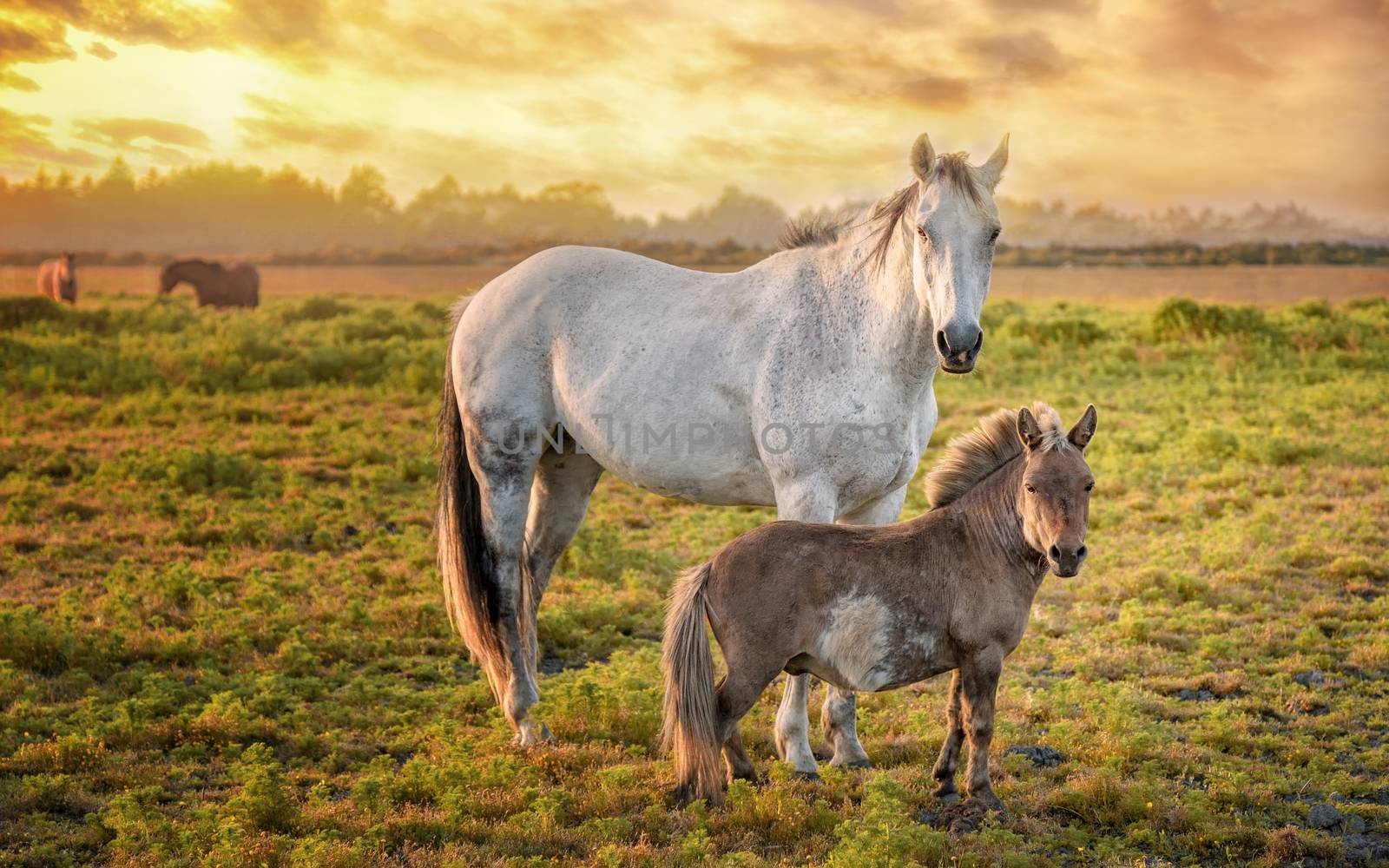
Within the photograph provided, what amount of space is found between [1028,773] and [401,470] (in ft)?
25.9

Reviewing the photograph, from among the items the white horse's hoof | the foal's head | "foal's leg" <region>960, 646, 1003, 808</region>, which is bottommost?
the white horse's hoof

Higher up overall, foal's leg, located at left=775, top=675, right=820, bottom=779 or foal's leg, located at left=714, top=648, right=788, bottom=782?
foal's leg, located at left=714, top=648, right=788, bottom=782

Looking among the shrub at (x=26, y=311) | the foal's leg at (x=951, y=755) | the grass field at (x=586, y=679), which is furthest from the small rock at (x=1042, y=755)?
the shrub at (x=26, y=311)

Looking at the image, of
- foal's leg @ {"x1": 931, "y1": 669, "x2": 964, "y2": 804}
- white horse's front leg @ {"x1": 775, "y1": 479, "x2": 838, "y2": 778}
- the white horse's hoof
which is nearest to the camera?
foal's leg @ {"x1": 931, "y1": 669, "x2": 964, "y2": 804}

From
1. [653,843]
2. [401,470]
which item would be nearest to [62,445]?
[401,470]

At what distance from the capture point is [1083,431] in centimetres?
402

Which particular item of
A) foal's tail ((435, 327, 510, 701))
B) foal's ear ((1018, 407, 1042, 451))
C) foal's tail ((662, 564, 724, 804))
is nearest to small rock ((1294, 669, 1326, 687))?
foal's ear ((1018, 407, 1042, 451))

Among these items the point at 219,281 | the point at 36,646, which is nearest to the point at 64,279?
the point at 219,281

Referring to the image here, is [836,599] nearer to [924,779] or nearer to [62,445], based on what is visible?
[924,779]

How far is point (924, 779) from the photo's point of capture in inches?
179

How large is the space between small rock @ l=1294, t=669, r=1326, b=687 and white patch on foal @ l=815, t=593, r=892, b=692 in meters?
3.20

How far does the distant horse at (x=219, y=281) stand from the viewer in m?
32.6

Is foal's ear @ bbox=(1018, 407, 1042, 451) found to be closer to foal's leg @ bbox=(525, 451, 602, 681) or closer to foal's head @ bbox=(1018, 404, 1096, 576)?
foal's head @ bbox=(1018, 404, 1096, 576)

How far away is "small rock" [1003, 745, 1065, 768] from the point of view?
4.80m
